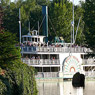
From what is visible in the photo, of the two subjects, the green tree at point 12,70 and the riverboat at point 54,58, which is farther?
the riverboat at point 54,58

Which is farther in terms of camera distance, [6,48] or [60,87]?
[60,87]

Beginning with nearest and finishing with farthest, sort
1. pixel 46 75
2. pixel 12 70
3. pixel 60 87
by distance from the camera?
1. pixel 12 70
2. pixel 60 87
3. pixel 46 75

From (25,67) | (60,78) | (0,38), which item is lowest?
(60,78)

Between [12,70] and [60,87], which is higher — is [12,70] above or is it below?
above

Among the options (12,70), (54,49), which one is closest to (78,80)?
(54,49)

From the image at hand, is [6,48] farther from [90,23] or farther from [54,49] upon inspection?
[90,23]

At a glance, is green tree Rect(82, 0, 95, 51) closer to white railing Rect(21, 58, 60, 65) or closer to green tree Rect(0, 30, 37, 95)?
white railing Rect(21, 58, 60, 65)

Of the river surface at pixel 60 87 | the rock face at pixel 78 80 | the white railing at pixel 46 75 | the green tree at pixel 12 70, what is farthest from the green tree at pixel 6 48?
the rock face at pixel 78 80

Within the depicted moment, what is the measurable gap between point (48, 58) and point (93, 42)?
6.52m

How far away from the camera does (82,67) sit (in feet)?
204

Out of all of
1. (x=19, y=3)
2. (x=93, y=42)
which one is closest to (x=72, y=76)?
(x=93, y=42)

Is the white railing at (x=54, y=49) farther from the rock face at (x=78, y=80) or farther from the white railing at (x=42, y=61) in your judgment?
the rock face at (x=78, y=80)

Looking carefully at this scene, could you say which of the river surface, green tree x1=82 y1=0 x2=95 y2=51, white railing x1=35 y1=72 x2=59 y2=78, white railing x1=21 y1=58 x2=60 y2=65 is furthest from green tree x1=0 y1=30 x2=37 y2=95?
white railing x1=35 y1=72 x2=59 y2=78

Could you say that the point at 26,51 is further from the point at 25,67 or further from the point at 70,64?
the point at 25,67
